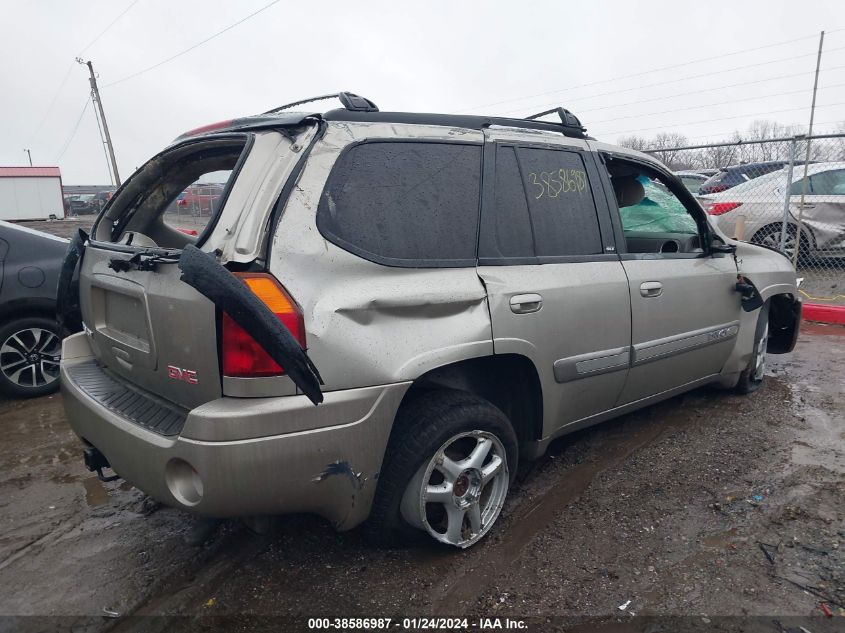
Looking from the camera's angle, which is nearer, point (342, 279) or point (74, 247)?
point (342, 279)

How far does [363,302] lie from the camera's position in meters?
2.27

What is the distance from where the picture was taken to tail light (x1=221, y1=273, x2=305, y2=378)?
82.1 inches

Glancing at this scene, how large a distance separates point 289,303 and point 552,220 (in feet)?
4.96

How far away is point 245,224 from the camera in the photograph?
7.11 feet

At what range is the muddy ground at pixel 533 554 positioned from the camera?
238 cm

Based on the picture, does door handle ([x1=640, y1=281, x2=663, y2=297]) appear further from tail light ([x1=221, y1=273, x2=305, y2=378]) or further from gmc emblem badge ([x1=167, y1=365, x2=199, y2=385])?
gmc emblem badge ([x1=167, y1=365, x2=199, y2=385])

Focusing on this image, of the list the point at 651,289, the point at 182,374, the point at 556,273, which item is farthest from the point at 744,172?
the point at 182,374

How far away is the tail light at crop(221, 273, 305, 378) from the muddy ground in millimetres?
995

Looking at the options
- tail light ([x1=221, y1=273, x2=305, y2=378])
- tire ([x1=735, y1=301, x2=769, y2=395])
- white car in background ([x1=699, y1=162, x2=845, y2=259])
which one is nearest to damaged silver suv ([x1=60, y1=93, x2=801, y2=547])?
tail light ([x1=221, y1=273, x2=305, y2=378])

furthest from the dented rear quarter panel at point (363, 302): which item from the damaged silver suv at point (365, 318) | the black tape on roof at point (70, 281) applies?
the black tape on roof at point (70, 281)

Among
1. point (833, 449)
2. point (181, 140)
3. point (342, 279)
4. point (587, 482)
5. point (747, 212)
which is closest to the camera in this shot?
point (342, 279)

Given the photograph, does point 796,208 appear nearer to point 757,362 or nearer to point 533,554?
point 757,362

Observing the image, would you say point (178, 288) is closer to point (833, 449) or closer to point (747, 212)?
point (833, 449)

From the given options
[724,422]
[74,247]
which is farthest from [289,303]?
[724,422]
